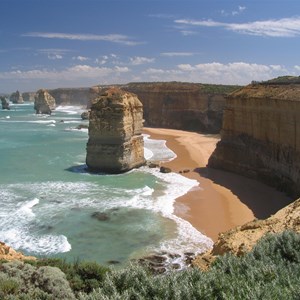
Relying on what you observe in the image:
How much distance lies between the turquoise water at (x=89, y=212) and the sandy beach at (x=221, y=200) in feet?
2.96

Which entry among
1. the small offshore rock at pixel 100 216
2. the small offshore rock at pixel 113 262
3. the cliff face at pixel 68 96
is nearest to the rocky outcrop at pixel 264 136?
the small offshore rock at pixel 100 216

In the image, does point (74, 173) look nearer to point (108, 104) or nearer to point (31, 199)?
point (108, 104)

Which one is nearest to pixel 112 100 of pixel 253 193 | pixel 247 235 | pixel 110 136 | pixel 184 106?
pixel 110 136

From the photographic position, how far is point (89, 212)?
76.6 feet

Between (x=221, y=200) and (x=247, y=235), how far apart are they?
14.0 m

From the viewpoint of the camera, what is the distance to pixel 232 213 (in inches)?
922

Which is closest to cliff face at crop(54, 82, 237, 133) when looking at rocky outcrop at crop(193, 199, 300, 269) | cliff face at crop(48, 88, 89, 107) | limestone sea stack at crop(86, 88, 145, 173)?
limestone sea stack at crop(86, 88, 145, 173)

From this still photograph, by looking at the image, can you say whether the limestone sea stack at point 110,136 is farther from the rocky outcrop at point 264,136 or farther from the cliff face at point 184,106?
the cliff face at point 184,106

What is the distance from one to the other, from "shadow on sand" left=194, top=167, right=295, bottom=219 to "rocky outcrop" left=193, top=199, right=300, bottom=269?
9.09 metres

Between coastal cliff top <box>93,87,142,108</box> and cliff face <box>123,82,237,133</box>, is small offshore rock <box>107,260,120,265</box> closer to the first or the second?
coastal cliff top <box>93,87,142,108</box>

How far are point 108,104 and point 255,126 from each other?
479 inches

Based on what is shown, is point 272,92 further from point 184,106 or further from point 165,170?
point 184,106

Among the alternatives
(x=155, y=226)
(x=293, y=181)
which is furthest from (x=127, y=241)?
(x=293, y=181)

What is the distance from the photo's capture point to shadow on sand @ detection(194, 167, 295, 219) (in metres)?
23.8
